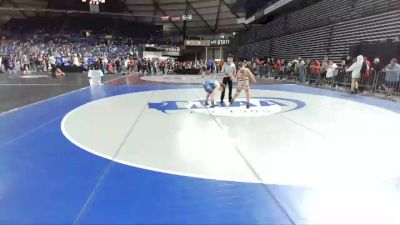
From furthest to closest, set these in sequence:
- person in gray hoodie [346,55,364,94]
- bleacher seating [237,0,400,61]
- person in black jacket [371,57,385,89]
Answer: bleacher seating [237,0,400,61] → person in black jacket [371,57,385,89] → person in gray hoodie [346,55,364,94]

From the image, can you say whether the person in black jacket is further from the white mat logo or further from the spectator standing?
the white mat logo

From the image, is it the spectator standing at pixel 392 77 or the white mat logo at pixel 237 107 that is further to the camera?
the spectator standing at pixel 392 77

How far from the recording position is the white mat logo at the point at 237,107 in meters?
9.29

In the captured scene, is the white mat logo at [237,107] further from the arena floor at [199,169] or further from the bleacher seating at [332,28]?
the bleacher seating at [332,28]

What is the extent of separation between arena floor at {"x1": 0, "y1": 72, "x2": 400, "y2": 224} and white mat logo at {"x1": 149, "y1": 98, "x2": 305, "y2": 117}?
46 centimetres

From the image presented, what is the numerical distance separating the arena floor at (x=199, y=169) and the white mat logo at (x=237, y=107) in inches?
18.0

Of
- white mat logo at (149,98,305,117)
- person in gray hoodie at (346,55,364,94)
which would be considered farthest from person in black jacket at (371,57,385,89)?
white mat logo at (149,98,305,117)

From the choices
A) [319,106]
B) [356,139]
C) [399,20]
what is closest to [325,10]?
[399,20]

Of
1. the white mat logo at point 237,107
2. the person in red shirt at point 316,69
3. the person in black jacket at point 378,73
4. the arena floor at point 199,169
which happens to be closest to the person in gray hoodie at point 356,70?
the person in black jacket at point 378,73

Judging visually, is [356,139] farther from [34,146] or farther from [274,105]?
[34,146]

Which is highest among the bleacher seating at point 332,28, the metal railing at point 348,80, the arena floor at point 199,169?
the bleacher seating at point 332,28

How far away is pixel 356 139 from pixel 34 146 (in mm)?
5511

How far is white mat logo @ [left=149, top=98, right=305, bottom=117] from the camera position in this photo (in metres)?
9.29

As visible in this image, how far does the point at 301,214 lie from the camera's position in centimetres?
336
